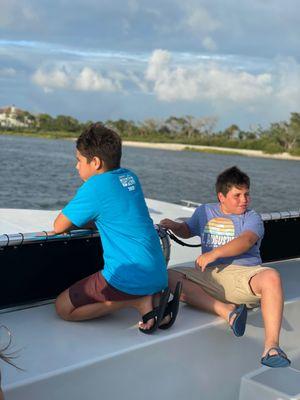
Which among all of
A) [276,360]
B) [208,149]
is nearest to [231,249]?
[276,360]

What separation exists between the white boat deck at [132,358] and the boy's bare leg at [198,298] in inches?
1.3

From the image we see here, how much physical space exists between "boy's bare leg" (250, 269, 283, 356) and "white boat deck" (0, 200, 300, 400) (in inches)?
8.4

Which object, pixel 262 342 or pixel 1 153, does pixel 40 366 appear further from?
pixel 1 153

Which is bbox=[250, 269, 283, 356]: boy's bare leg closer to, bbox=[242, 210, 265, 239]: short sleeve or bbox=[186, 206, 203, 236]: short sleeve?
bbox=[242, 210, 265, 239]: short sleeve

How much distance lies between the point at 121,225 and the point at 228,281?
0.63 m

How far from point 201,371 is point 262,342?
1.30 ft

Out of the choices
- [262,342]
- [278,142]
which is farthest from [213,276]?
[278,142]

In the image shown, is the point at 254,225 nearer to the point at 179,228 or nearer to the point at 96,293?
the point at 179,228

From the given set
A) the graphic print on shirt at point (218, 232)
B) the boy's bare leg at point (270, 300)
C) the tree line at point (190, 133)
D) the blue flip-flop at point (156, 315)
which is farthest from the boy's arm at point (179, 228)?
the tree line at point (190, 133)

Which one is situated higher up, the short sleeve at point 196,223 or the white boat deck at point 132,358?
the short sleeve at point 196,223

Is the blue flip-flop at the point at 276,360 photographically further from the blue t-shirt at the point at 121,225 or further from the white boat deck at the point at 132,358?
the blue t-shirt at the point at 121,225

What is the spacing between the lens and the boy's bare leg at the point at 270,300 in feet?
7.08

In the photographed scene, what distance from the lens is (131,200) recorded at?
2.16 meters

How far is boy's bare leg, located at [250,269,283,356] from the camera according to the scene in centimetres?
216
